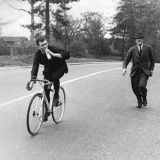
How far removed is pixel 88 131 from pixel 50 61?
4.71ft

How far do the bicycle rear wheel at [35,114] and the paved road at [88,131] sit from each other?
144 mm

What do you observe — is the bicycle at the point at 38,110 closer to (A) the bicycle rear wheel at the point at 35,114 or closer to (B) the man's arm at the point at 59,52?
(A) the bicycle rear wheel at the point at 35,114

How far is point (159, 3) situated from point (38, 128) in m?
58.9

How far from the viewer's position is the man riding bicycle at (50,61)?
595 cm

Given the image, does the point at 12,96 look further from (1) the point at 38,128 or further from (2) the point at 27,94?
(1) the point at 38,128

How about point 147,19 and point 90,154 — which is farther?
point 147,19

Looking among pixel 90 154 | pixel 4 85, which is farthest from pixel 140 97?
pixel 4 85

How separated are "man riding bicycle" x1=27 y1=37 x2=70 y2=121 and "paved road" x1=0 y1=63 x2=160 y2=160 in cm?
71

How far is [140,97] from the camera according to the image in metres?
8.30

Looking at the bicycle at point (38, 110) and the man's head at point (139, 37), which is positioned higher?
the man's head at point (139, 37)

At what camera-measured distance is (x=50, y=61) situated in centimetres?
620

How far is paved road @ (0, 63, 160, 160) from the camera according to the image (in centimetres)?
478

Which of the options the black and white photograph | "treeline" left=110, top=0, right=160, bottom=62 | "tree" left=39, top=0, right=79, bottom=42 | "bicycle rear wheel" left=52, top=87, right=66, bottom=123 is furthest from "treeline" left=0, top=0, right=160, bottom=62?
"bicycle rear wheel" left=52, top=87, right=66, bottom=123

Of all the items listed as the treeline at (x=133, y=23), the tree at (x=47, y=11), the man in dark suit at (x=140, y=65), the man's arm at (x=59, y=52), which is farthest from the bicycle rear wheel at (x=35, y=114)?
the treeline at (x=133, y=23)
